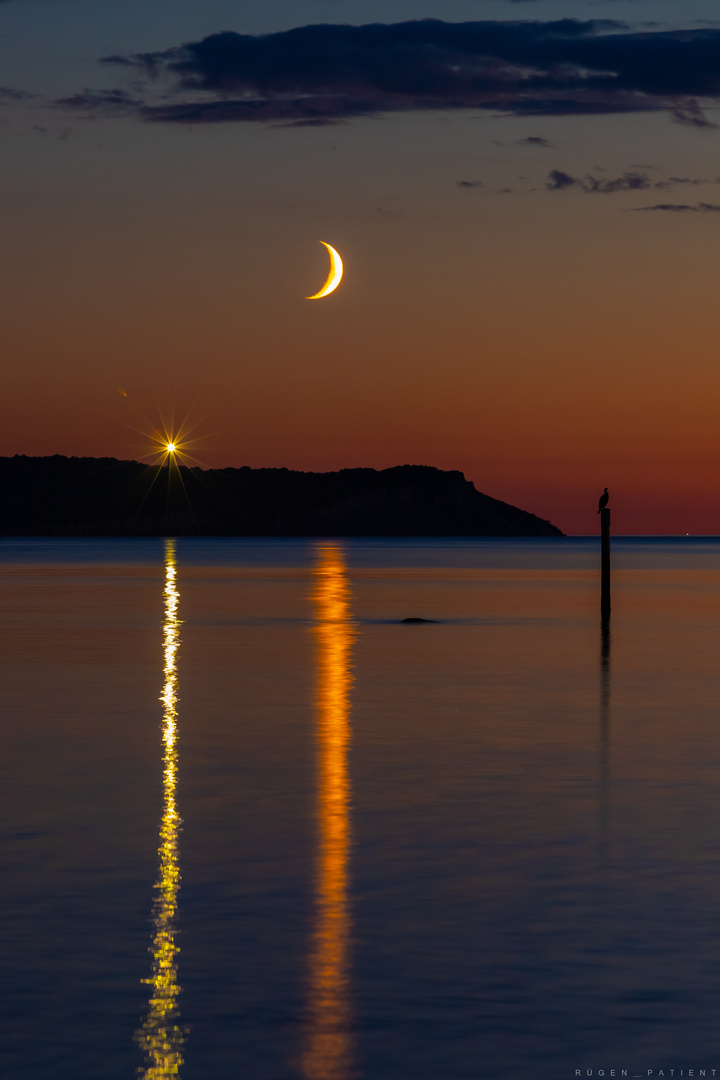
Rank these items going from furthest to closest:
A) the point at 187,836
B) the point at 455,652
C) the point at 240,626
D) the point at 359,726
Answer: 1. the point at 240,626
2. the point at 455,652
3. the point at 359,726
4. the point at 187,836

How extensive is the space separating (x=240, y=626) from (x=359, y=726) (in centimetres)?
3339

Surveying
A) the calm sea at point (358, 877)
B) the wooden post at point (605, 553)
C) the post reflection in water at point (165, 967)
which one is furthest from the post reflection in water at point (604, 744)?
the wooden post at point (605, 553)

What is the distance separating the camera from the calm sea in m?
9.92

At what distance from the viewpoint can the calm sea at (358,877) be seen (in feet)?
32.6

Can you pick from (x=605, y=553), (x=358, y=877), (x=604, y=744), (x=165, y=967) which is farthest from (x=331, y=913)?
(x=605, y=553)

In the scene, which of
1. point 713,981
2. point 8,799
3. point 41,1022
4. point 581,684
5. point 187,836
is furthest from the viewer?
point 581,684

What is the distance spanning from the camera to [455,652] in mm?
46469

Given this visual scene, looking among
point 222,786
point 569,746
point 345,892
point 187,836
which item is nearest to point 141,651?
point 569,746

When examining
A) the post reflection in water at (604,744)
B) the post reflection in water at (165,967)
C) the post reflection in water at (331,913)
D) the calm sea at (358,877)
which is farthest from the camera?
the post reflection in water at (604,744)

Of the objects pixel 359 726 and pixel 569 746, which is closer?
pixel 569 746

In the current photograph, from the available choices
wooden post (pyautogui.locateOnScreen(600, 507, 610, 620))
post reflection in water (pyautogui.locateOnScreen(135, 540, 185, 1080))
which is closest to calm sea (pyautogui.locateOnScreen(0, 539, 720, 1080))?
post reflection in water (pyautogui.locateOnScreen(135, 540, 185, 1080))

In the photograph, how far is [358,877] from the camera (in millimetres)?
14758

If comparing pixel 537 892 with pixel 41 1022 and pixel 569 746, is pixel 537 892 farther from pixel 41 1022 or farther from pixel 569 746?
pixel 569 746

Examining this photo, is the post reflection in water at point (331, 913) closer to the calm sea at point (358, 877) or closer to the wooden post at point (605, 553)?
the calm sea at point (358, 877)
